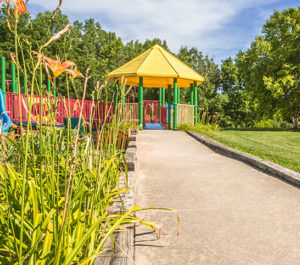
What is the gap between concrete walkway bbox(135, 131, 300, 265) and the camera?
2.24m

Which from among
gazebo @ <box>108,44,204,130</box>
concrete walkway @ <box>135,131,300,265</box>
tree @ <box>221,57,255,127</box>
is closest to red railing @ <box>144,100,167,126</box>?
gazebo @ <box>108,44,204,130</box>

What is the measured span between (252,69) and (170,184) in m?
17.5

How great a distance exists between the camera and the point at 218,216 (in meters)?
3.03

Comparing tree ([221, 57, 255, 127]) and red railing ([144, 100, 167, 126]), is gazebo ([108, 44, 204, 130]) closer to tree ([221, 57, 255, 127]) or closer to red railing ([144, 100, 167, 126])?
red railing ([144, 100, 167, 126])

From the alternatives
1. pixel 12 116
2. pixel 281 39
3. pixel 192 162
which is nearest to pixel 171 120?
pixel 12 116

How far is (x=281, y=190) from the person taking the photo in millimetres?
3973

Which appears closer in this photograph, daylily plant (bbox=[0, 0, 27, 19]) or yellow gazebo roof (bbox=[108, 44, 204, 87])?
daylily plant (bbox=[0, 0, 27, 19])

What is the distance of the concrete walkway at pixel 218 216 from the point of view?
2.24 meters

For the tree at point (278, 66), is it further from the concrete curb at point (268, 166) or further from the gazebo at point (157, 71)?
the concrete curb at point (268, 166)

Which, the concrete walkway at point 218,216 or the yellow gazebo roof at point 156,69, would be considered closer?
the concrete walkway at point 218,216

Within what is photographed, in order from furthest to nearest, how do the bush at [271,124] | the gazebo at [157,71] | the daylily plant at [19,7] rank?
the bush at [271,124]
the gazebo at [157,71]
the daylily plant at [19,7]

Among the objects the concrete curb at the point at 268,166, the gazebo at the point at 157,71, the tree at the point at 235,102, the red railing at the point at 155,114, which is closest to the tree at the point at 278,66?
the gazebo at the point at 157,71

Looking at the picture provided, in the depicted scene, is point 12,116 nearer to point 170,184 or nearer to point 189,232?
point 170,184

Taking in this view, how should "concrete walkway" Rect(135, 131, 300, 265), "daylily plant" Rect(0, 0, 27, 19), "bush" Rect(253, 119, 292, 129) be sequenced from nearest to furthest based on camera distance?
1. "daylily plant" Rect(0, 0, 27, 19)
2. "concrete walkway" Rect(135, 131, 300, 265)
3. "bush" Rect(253, 119, 292, 129)
